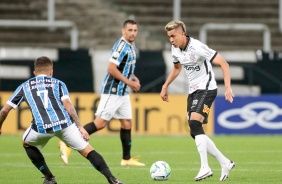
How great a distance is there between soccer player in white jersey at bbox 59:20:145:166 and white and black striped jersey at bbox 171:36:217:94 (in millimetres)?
1959

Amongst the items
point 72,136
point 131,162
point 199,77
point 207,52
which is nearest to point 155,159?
point 131,162

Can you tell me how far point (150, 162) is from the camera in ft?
44.9

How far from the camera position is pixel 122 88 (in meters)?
13.5

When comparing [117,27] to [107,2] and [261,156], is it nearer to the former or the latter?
[107,2]

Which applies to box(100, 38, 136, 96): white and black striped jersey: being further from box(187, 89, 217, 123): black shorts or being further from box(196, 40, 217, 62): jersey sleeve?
box(196, 40, 217, 62): jersey sleeve

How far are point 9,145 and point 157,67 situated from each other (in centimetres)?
459

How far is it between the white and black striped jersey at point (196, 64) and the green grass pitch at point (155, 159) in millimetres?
1221

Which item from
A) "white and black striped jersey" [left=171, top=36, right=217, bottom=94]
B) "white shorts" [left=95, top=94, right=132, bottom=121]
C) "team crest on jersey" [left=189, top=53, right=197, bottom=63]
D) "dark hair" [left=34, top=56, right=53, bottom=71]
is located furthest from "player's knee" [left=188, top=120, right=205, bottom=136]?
"white shorts" [left=95, top=94, right=132, bottom=121]

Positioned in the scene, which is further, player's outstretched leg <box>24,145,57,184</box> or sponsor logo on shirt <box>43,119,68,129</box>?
player's outstretched leg <box>24,145,57,184</box>

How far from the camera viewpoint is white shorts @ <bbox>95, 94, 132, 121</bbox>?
44.1 feet

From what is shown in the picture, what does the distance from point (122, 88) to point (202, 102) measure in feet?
8.82

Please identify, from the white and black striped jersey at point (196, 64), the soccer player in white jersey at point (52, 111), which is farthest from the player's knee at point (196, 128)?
the soccer player in white jersey at point (52, 111)

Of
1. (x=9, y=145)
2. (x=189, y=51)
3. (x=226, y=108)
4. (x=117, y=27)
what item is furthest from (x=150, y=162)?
(x=117, y=27)

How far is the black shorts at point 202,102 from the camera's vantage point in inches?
433
